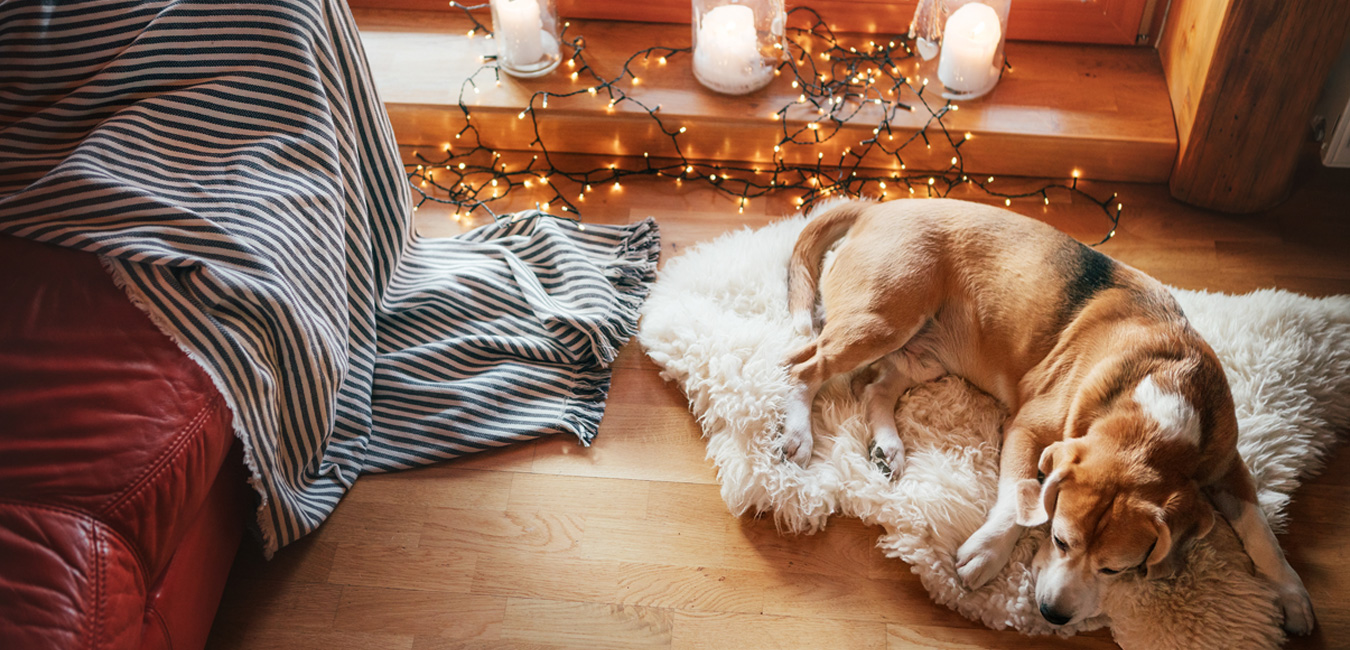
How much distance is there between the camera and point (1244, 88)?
91.4 inches

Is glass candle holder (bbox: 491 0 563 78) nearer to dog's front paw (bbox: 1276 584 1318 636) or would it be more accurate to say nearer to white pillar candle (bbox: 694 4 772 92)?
white pillar candle (bbox: 694 4 772 92)

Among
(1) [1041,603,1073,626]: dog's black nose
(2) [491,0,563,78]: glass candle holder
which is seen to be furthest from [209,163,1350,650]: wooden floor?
(2) [491,0,563,78]: glass candle holder

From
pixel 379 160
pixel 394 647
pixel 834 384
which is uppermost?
pixel 379 160

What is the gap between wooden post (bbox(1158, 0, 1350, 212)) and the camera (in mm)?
2205

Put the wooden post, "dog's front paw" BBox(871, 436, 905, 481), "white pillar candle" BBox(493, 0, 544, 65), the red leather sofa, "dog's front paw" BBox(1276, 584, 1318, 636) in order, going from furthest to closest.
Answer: "white pillar candle" BBox(493, 0, 544, 65)
the wooden post
"dog's front paw" BBox(871, 436, 905, 481)
"dog's front paw" BBox(1276, 584, 1318, 636)
the red leather sofa

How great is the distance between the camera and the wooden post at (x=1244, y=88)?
2.21 m

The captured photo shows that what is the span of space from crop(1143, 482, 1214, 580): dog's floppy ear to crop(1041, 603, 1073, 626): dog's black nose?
18cm

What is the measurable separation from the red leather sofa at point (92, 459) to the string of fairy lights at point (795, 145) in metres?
1.21

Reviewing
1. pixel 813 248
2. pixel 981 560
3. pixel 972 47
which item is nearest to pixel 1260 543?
pixel 981 560

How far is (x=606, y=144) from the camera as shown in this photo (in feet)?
9.23

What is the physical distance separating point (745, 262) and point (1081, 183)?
1120 mm

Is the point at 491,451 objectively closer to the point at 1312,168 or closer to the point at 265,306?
the point at 265,306

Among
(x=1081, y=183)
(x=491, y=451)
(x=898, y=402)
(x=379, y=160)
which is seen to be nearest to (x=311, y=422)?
(x=491, y=451)

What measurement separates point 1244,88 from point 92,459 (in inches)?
107
